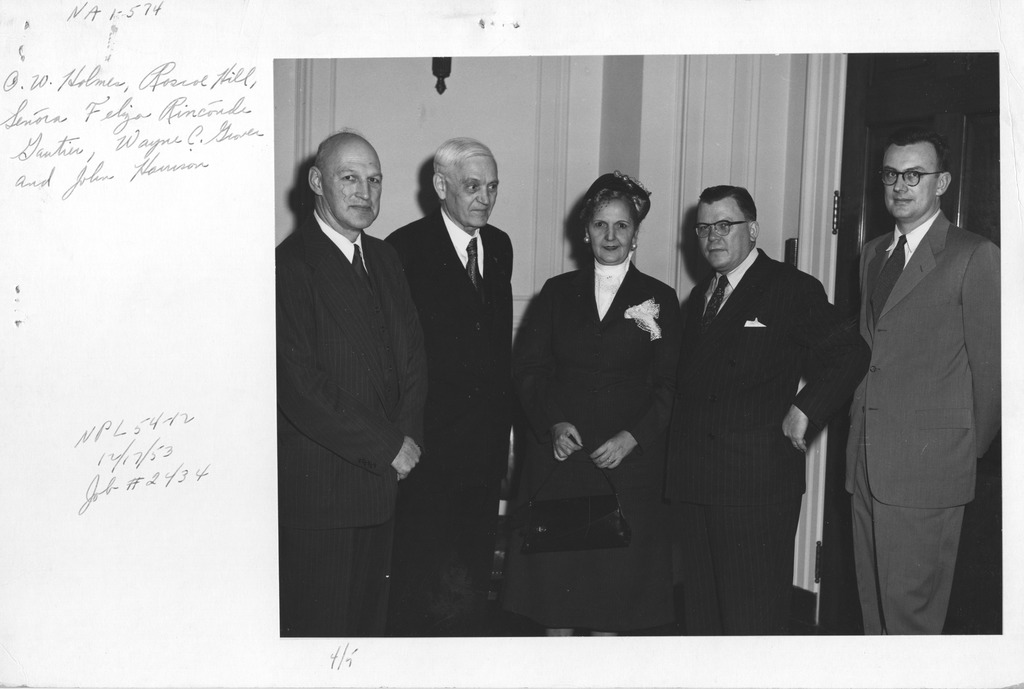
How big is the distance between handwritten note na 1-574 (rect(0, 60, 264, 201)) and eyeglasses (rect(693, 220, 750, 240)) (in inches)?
40.8

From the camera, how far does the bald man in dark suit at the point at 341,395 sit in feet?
5.40

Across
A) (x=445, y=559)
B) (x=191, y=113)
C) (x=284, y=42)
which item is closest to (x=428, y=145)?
(x=284, y=42)

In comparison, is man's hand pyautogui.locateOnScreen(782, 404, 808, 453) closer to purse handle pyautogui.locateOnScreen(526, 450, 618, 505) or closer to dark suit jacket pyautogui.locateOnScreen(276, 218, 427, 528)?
purse handle pyautogui.locateOnScreen(526, 450, 618, 505)

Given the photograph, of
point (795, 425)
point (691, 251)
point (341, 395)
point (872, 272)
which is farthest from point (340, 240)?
point (872, 272)

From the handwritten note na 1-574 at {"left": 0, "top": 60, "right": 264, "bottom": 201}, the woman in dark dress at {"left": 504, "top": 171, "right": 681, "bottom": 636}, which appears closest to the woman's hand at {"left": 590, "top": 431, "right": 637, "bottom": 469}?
→ the woman in dark dress at {"left": 504, "top": 171, "right": 681, "bottom": 636}

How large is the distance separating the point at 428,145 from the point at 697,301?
2.37 feet

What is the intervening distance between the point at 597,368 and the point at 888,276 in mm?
692

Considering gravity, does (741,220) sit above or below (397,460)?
above

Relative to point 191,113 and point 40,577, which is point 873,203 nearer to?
point 191,113

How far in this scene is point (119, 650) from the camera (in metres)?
1.64

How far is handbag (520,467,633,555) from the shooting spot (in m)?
1.81

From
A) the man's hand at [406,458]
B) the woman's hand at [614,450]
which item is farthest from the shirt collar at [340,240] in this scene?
the woman's hand at [614,450]

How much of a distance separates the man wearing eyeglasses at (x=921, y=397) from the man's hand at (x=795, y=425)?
12cm

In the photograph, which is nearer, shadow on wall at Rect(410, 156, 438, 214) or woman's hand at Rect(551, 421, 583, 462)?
shadow on wall at Rect(410, 156, 438, 214)
